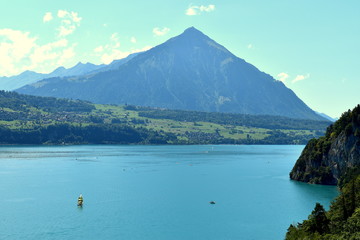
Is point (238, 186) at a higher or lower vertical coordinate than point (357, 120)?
lower

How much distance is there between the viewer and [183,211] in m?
117

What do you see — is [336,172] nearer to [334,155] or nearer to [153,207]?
[334,155]

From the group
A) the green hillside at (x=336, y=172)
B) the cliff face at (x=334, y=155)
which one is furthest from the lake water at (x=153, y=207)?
the green hillside at (x=336, y=172)

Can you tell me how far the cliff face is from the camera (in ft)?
455

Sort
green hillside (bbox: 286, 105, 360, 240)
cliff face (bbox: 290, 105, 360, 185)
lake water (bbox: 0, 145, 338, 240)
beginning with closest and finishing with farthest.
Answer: green hillside (bbox: 286, 105, 360, 240) < lake water (bbox: 0, 145, 338, 240) < cliff face (bbox: 290, 105, 360, 185)

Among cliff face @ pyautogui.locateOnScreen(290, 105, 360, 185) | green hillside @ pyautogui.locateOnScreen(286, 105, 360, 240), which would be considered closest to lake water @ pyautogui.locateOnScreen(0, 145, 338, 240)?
cliff face @ pyautogui.locateOnScreen(290, 105, 360, 185)

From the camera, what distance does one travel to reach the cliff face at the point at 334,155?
13875 centimetres

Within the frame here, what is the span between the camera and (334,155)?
149 metres

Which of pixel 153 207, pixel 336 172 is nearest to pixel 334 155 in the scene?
pixel 336 172

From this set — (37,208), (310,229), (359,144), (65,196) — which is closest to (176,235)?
(310,229)

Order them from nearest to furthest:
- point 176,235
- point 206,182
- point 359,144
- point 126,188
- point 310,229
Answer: point 310,229, point 176,235, point 359,144, point 126,188, point 206,182

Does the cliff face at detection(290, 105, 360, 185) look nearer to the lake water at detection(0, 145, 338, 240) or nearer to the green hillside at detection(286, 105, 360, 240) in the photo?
the green hillside at detection(286, 105, 360, 240)

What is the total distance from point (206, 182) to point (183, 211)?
62160 mm

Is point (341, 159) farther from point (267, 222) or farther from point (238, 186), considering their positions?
point (267, 222)
